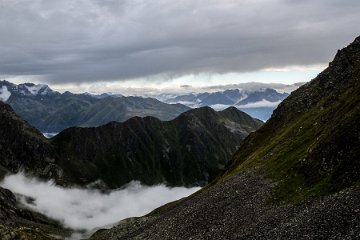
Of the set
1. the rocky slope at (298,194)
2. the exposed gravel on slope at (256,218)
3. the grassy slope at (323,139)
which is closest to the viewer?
the exposed gravel on slope at (256,218)

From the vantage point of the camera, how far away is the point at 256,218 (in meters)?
72.2

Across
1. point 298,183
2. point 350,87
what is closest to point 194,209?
point 298,183

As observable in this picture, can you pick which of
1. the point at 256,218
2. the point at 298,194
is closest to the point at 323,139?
the point at 298,194

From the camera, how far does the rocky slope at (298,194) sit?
55281 millimetres

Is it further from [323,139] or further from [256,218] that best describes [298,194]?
[323,139]

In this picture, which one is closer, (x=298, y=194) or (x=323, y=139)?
(x=298, y=194)

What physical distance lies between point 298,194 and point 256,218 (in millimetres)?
8048

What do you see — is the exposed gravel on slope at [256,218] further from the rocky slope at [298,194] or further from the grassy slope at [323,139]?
the grassy slope at [323,139]

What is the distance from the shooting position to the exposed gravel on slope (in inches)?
2046

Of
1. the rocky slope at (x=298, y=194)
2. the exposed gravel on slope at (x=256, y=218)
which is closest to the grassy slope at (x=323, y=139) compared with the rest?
the rocky slope at (x=298, y=194)

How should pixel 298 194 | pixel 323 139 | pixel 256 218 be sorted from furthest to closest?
pixel 323 139, pixel 298 194, pixel 256 218

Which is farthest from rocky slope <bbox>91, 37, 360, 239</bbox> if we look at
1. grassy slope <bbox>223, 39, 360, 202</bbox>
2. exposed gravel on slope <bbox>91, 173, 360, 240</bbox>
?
grassy slope <bbox>223, 39, 360, 202</bbox>

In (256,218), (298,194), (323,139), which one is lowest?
(256,218)

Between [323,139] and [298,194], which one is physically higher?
[323,139]
